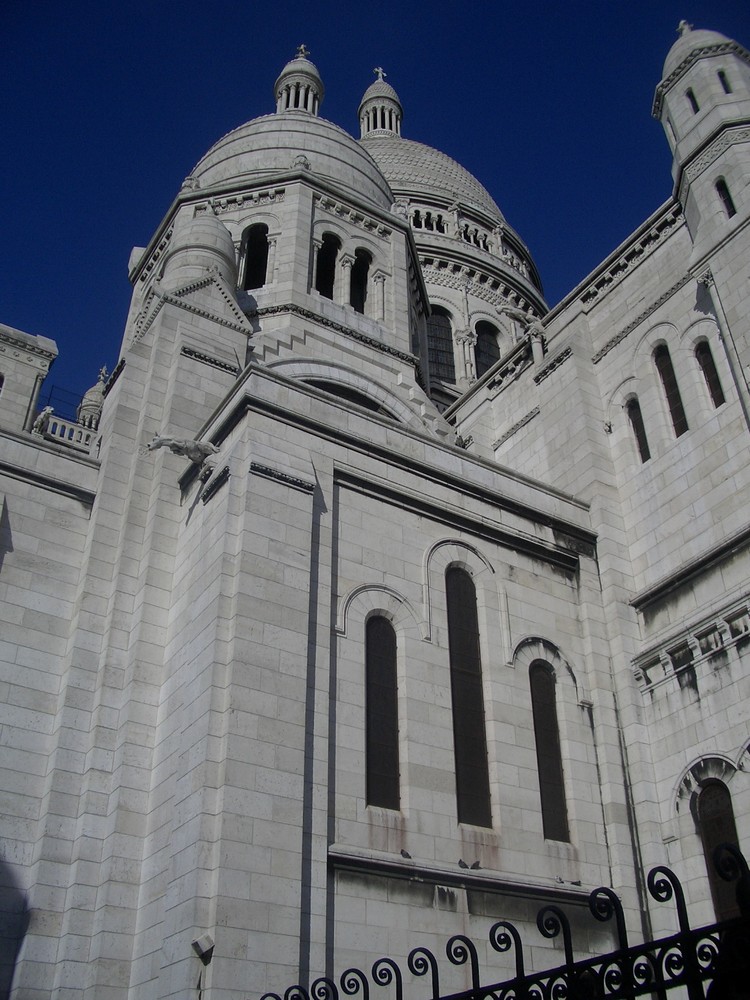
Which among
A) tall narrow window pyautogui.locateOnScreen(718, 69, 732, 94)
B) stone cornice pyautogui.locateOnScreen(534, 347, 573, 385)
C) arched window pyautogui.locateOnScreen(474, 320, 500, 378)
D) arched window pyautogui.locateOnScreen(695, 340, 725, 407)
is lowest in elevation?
arched window pyautogui.locateOnScreen(695, 340, 725, 407)

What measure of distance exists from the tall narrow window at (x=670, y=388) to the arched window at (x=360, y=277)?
37.8 feet

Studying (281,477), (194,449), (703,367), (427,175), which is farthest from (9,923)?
(427,175)

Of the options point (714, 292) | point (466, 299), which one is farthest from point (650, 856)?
point (466, 299)


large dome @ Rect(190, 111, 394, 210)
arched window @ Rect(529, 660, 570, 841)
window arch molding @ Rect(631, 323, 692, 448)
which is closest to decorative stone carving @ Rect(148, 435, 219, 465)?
arched window @ Rect(529, 660, 570, 841)

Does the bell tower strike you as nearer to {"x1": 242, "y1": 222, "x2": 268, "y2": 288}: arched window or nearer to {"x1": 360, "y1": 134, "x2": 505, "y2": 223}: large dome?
{"x1": 242, "y1": 222, "x2": 268, "y2": 288}: arched window

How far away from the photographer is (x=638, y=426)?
72.1 feet

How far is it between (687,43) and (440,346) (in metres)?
20.9

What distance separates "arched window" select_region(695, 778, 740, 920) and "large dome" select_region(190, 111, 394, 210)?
22.4 m

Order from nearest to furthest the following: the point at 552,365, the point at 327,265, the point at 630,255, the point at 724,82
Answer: the point at 724,82 < the point at 630,255 < the point at 552,365 < the point at 327,265

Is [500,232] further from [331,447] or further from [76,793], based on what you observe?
[76,793]

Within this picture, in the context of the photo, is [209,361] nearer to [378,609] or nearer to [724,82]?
[378,609]

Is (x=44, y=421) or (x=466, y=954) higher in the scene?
(x=44, y=421)

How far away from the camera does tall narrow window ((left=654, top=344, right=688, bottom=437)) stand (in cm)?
2078

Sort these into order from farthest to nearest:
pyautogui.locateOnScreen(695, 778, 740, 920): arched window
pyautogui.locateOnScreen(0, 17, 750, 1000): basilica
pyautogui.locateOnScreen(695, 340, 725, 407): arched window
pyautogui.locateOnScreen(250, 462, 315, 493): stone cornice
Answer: pyautogui.locateOnScreen(695, 340, 725, 407): arched window
pyautogui.locateOnScreen(250, 462, 315, 493): stone cornice
pyautogui.locateOnScreen(695, 778, 740, 920): arched window
pyautogui.locateOnScreen(0, 17, 750, 1000): basilica
